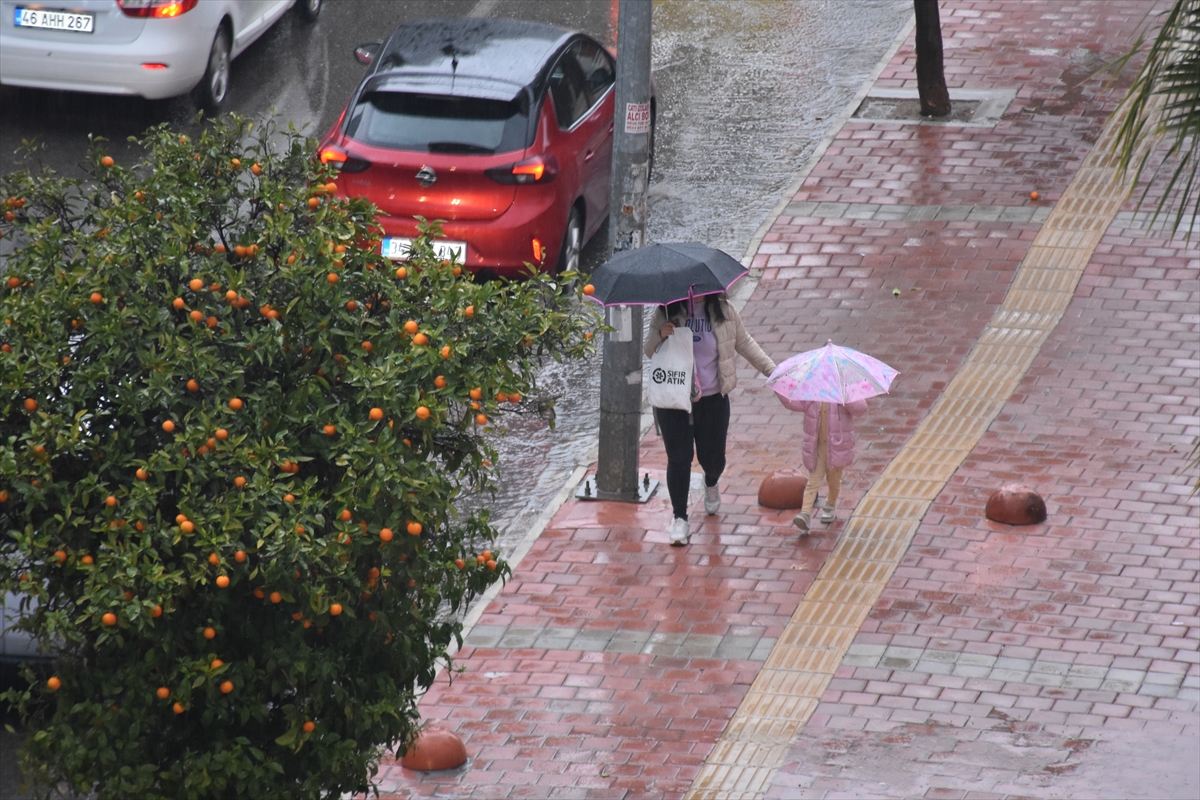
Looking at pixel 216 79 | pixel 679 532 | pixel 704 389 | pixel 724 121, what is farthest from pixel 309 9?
pixel 679 532

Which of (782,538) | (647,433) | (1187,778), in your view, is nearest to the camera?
(1187,778)

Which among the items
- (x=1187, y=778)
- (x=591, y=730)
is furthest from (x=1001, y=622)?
(x=591, y=730)

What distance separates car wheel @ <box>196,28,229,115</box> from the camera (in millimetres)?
14180

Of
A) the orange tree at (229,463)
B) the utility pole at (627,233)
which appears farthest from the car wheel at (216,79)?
the orange tree at (229,463)

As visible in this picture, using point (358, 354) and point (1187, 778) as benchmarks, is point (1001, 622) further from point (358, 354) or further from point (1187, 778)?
point (358, 354)

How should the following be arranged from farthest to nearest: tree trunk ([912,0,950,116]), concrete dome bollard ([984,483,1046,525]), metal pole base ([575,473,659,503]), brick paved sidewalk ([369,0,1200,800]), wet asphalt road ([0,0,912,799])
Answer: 1. tree trunk ([912,0,950,116])
2. wet asphalt road ([0,0,912,799])
3. metal pole base ([575,473,659,503])
4. concrete dome bollard ([984,483,1046,525])
5. brick paved sidewalk ([369,0,1200,800])

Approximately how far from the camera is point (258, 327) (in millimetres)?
5109

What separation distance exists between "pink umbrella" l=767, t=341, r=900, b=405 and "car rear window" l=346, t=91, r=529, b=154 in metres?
3.60

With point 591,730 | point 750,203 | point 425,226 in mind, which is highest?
point 425,226

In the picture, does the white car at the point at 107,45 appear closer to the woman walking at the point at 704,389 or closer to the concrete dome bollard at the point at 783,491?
the woman walking at the point at 704,389

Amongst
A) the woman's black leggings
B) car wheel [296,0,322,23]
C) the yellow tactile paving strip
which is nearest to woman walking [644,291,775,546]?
the woman's black leggings

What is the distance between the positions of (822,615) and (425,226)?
3890 mm

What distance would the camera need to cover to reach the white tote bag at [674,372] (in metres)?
8.88

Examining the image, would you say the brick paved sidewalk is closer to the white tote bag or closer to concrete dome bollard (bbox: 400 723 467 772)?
concrete dome bollard (bbox: 400 723 467 772)
